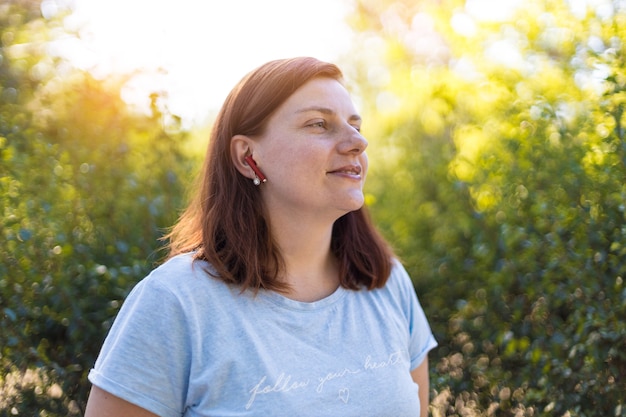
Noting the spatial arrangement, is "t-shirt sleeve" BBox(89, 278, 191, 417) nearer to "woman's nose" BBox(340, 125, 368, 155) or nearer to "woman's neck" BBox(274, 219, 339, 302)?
"woman's neck" BBox(274, 219, 339, 302)

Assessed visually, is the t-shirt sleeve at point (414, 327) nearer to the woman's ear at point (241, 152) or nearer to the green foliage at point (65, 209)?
the woman's ear at point (241, 152)

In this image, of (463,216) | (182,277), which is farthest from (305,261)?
(463,216)

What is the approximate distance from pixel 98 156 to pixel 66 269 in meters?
0.61

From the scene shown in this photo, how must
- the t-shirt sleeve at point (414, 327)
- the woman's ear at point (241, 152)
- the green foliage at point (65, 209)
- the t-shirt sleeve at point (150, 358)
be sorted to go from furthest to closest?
1. the green foliage at point (65, 209)
2. the t-shirt sleeve at point (414, 327)
3. the woman's ear at point (241, 152)
4. the t-shirt sleeve at point (150, 358)

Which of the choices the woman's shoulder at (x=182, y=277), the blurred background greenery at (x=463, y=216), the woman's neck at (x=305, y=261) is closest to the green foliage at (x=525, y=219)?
the blurred background greenery at (x=463, y=216)

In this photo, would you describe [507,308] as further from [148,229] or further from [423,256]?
[148,229]

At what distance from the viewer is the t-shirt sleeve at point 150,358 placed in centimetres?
188

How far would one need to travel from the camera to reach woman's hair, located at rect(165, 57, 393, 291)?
84.2 inches

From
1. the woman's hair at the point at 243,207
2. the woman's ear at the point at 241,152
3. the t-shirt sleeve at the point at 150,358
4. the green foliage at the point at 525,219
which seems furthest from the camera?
the green foliage at the point at 525,219

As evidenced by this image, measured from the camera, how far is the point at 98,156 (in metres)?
3.32

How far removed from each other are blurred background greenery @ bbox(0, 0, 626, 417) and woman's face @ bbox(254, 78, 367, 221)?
1.02m

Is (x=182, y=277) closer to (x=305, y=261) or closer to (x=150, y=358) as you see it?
(x=150, y=358)

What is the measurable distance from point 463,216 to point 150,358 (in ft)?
6.55

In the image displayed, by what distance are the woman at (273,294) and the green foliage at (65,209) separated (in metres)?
0.76
